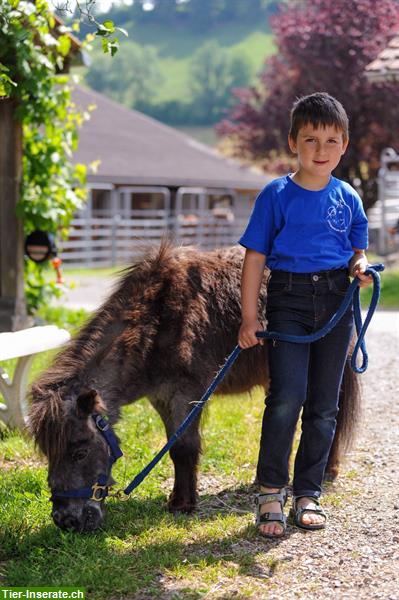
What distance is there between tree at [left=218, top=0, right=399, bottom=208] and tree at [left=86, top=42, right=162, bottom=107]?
295ft

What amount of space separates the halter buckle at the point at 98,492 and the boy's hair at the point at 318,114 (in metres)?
1.93

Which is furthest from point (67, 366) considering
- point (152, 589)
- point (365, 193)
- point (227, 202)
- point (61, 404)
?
point (227, 202)

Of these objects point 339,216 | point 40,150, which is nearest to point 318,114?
point 339,216

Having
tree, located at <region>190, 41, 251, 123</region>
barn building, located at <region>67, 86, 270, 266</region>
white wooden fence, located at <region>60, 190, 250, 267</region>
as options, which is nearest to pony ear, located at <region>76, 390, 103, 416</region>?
white wooden fence, located at <region>60, 190, 250, 267</region>

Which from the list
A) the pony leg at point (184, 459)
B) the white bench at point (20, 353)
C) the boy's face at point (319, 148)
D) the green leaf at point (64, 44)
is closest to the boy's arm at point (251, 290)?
the boy's face at point (319, 148)

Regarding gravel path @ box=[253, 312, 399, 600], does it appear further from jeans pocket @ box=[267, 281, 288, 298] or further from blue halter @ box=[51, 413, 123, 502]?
jeans pocket @ box=[267, 281, 288, 298]

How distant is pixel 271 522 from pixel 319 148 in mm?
1816

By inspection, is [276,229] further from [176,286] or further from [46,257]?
[46,257]

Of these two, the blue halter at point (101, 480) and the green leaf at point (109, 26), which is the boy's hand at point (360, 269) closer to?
the blue halter at point (101, 480)

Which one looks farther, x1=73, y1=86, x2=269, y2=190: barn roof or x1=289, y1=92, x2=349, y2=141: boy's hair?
x1=73, y1=86, x2=269, y2=190: barn roof

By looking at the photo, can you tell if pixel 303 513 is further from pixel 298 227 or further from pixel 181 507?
pixel 298 227

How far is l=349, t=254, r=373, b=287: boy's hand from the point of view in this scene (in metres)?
3.94

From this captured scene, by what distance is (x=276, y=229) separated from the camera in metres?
3.97

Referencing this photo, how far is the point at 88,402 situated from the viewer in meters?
3.81
